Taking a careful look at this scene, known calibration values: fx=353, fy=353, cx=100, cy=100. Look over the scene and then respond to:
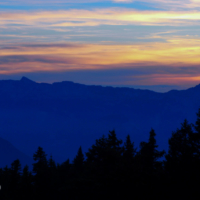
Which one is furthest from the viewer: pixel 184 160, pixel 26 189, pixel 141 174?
pixel 26 189

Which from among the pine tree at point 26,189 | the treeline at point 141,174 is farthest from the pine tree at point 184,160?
the pine tree at point 26,189

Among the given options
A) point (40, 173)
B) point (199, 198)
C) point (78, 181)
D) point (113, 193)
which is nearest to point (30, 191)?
point (40, 173)

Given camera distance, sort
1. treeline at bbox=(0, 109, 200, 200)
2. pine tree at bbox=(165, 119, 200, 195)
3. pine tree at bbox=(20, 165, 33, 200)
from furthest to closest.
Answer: pine tree at bbox=(20, 165, 33, 200)
pine tree at bbox=(165, 119, 200, 195)
treeline at bbox=(0, 109, 200, 200)

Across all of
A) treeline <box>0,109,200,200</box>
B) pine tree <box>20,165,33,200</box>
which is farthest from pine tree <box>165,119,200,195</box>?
pine tree <box>20,165,33,200</box>

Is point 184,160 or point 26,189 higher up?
point 184,160

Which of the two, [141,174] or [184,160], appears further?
[184,160]

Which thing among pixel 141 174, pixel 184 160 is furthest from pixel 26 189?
pixel 184 160

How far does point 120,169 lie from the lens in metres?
26.5

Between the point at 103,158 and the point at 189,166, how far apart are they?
27.3 ft

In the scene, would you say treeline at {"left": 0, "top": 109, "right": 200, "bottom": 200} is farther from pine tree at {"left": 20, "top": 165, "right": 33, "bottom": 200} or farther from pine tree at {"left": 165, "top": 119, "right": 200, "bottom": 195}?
pine tree at {"left": 20, "top": 165, "right": 33, "bottom": 200}

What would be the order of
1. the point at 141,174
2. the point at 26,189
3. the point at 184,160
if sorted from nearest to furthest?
the point at 141,174 → the point at 184,160 → the point at 26,189

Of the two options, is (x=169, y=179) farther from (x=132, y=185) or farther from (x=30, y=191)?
(x=30, y=191)

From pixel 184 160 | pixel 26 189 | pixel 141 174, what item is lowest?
pixel 26 189

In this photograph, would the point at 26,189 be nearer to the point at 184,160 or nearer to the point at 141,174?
the point at 141,174
